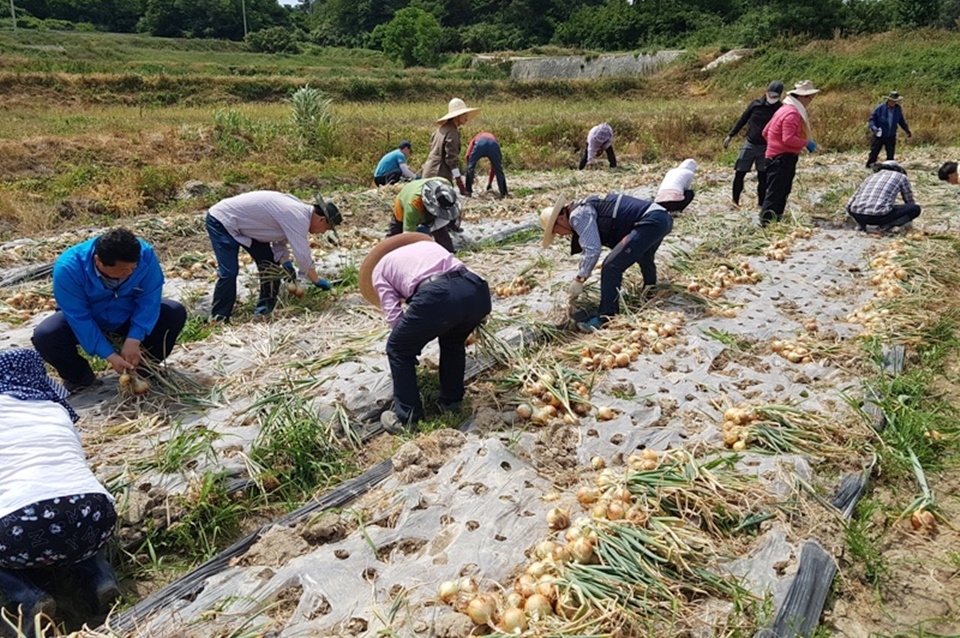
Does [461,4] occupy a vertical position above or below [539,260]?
above

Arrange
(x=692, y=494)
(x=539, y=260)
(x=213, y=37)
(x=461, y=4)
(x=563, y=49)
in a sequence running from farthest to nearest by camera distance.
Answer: (x=461, y=4), (x=213, y=37), (x=563, y=49), (x=539, y=260), (x=692, y=494)

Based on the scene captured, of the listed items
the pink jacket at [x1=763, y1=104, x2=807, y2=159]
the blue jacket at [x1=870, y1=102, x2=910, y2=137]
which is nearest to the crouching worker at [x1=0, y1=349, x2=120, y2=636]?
the pink jacket at [x1=763, y1=104, x2=807, y2=159]

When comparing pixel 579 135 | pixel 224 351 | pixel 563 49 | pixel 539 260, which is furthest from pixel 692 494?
pixel 563 49

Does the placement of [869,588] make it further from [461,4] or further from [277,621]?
[461,4]

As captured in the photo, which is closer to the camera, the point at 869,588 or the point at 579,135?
the point at 869,588

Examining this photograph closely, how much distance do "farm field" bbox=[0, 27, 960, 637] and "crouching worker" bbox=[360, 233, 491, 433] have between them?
0.19m

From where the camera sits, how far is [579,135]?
1540 centimetres

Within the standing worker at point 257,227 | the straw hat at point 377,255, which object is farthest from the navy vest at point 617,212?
the standing worker at point 257,227

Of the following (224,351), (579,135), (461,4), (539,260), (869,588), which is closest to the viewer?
(869,588)

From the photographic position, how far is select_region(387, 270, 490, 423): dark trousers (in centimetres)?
331

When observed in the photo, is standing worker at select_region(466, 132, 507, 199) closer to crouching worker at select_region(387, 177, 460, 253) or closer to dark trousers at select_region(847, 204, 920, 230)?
crouching worker at select_region(387, 177, 460, 253)

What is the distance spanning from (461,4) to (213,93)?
149 ft

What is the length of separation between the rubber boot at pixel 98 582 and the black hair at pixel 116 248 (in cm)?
157

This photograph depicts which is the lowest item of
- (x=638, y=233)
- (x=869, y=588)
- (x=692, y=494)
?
(x=869, y=588)
